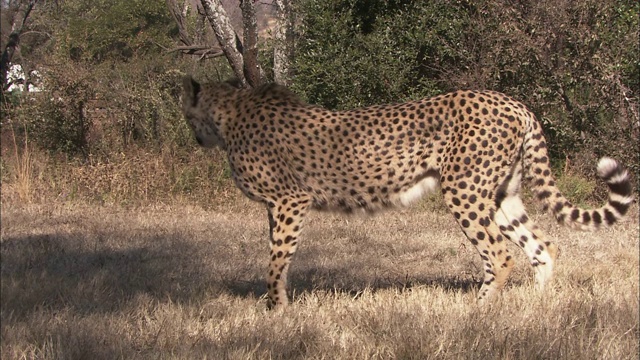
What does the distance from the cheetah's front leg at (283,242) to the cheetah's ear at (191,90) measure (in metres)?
1.02

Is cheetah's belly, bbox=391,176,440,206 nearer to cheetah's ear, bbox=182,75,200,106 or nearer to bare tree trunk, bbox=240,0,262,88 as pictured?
cheetah's ear, bbox=182,75,200,106

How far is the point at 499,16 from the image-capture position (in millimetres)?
8430

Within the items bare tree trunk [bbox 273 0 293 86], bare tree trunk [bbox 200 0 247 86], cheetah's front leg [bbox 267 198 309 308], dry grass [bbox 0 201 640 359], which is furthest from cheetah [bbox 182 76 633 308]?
bare tree trunk [bbox 273 0 293 86]

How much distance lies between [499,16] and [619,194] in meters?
5.02

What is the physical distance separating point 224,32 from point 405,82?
7.72 ft

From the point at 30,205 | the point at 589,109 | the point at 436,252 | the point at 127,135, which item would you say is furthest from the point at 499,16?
the point at 30,205

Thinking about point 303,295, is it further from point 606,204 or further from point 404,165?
point 606,204

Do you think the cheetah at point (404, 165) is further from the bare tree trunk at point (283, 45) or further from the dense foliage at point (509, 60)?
the bare tree trunk at point (283, 45)

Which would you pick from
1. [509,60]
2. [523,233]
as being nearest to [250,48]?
[509,60]

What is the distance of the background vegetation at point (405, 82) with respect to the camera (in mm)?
8078

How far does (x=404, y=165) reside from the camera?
3.95 meters

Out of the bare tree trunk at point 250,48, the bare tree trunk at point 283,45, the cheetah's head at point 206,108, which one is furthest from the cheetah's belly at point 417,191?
the bare tree trunk at point 283,45

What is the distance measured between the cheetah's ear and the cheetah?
0.42 metres

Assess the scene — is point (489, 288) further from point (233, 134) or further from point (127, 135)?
point (127, 135)
